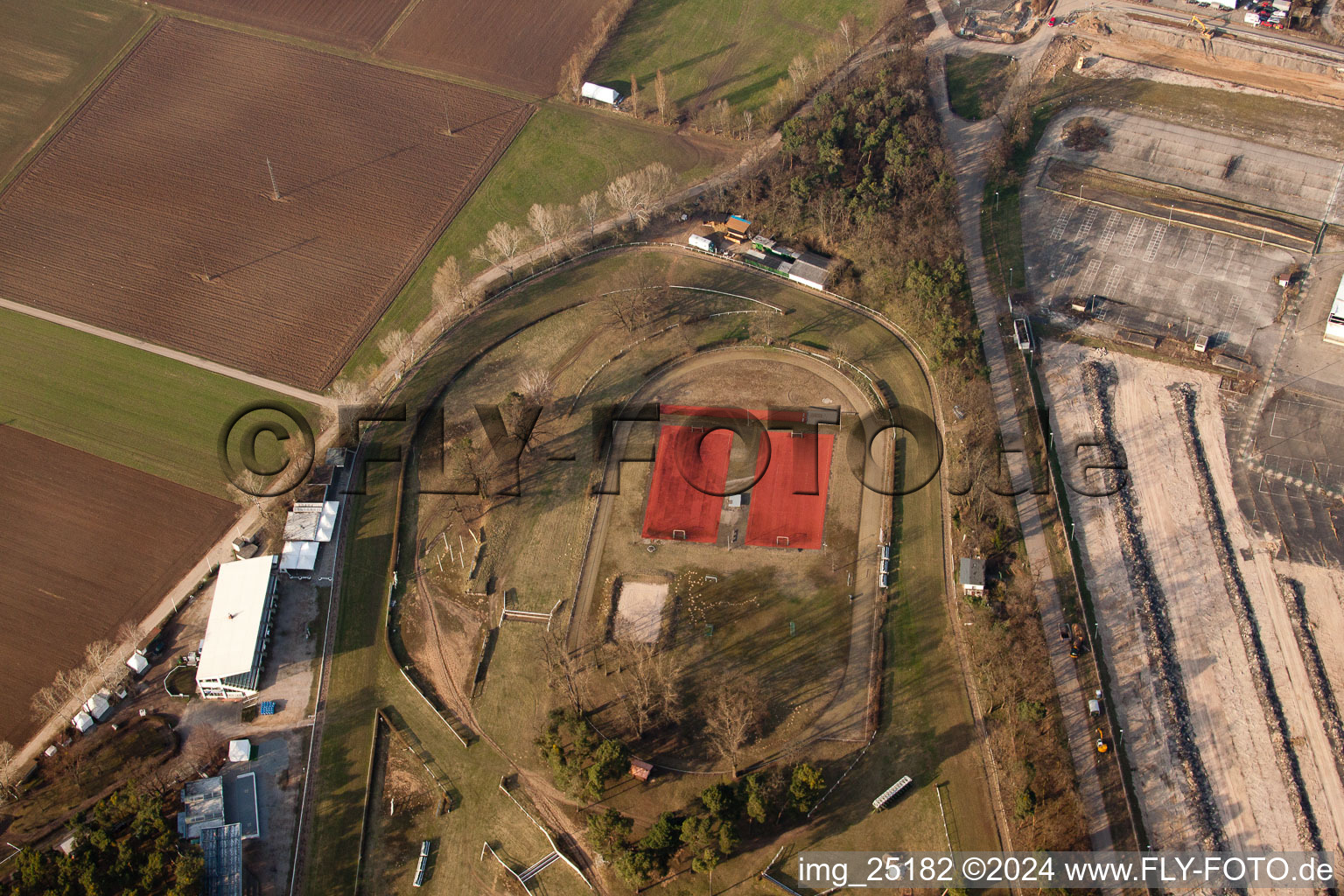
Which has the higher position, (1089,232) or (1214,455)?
(1089,232)

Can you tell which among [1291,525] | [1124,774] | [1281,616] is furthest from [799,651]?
[1291,525]

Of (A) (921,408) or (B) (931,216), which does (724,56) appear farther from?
(A) (921,408)

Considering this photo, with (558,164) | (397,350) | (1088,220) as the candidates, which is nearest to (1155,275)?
(1088,220)

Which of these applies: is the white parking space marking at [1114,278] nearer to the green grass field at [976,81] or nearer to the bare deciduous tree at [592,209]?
the green grass field at [976,81]

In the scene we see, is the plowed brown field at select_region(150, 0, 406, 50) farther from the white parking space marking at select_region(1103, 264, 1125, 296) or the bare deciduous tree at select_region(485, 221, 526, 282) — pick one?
the white parking space marking at select_region(1103, 264, 1125, 296)

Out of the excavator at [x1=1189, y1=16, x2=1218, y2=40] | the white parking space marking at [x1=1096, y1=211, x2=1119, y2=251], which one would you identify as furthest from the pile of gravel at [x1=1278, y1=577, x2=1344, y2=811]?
the excavator at [x1=1189, y1=16, x2=1218, y2=40]

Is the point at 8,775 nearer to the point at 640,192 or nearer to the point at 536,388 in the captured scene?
the point at 536,388
